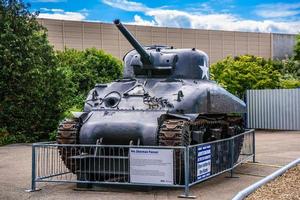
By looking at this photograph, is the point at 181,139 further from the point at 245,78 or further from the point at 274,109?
the point at 245,78

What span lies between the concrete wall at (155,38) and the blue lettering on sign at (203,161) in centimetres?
3602

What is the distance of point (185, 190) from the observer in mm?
10633

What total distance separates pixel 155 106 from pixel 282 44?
58316 mm

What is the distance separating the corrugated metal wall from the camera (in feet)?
98.8

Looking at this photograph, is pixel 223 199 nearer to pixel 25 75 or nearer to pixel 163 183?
pixel 163 183

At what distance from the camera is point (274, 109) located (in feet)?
101

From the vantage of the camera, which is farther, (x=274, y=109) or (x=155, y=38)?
(x=155, y=38)

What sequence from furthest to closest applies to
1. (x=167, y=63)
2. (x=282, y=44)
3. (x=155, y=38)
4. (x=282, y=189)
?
(x=282, y=44) < (x=155, y=38) < (x=167, y=63) < (x=282, y=189)

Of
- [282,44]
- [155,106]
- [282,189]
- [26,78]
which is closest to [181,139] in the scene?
[155,106]

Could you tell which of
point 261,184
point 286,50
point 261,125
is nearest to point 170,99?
point 261,184

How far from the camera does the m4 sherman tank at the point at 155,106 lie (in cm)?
1146

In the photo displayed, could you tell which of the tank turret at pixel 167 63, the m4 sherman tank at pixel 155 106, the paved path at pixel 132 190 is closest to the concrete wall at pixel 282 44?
the paved path at pixel 132 190

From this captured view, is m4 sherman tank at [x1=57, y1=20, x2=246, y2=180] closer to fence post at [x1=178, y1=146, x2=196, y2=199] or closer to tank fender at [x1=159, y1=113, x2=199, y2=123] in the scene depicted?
tank fender at [x1=159, y1=113, x2=199, y2=123]

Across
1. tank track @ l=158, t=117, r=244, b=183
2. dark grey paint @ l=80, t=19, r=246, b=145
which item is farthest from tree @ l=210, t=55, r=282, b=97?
tank track @ l=158, t=117, r=244, b=183
